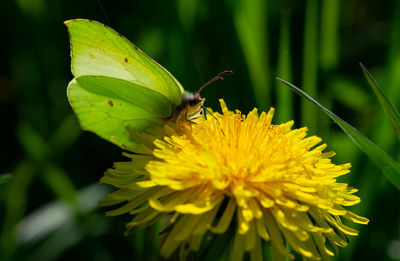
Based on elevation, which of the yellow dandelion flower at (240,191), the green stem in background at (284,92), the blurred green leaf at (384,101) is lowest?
the yellow dandelion flower at (240,191)

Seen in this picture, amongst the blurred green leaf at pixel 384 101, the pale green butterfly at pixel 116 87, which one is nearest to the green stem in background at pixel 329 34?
the pale green butterfly at pixel 116 87

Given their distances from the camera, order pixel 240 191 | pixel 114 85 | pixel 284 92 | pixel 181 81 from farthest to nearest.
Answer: pixel 181 81 < pixel 284 92 < pixel 114 85 < pixel 240 191

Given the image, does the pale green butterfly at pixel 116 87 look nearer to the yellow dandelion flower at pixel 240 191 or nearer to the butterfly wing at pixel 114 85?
the butterfly wing at pixel 114 85

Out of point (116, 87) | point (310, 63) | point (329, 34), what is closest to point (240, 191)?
point (116, 87)

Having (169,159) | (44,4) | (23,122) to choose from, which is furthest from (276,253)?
(44,4)

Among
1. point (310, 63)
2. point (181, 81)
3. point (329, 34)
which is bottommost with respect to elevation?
point (181, 81)

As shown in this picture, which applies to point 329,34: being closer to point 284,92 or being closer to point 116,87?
point 284,92

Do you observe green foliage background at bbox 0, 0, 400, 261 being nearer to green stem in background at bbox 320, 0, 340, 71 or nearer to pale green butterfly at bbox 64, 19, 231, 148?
green stem in background at bbox 320, 0, 340, 71
